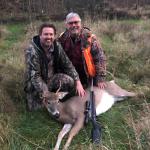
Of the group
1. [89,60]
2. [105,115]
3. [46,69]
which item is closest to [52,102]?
[46,69]

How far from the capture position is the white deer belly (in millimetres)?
6270

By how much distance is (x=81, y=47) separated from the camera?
6.73 metres

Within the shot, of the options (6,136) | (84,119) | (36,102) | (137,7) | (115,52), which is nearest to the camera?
(6,136)

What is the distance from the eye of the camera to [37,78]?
6203mm

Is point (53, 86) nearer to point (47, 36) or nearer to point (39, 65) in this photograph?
point (39, 65)

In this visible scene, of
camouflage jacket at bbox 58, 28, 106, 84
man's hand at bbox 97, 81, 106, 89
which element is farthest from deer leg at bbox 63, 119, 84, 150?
camouflage jacket at bbox 58, 28, 106, 84

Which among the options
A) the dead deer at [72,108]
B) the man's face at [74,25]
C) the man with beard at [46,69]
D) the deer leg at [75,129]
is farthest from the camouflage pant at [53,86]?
the deer leg at [75,129]

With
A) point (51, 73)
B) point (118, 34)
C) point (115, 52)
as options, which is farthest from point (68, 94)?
point (118, 34)

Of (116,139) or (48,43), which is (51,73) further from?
(116,139)

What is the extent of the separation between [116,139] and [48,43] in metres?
1.70

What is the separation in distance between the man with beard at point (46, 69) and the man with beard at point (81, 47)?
35 cm

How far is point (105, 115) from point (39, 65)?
122 centimetres

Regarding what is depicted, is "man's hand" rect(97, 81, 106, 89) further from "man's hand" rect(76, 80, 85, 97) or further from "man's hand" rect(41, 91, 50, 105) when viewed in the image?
"man's hand" rect(41, 91, 50, 105)

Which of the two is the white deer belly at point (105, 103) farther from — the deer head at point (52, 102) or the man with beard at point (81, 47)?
the deer head at point (52, 102)
